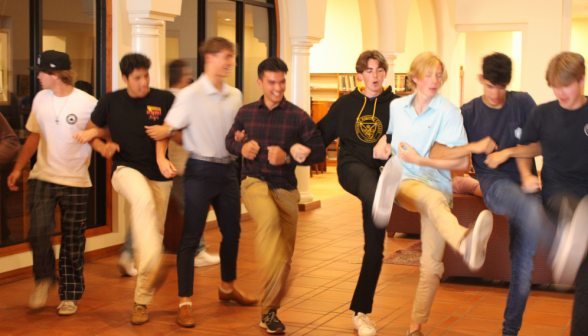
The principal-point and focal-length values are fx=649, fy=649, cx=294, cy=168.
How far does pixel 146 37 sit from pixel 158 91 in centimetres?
176

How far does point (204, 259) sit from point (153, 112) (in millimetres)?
1975

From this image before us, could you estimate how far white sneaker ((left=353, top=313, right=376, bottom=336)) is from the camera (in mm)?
3895

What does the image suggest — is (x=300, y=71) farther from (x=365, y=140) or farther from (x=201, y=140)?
(x=365, y=140)

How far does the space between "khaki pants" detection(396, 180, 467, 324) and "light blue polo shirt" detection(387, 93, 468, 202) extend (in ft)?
0.35

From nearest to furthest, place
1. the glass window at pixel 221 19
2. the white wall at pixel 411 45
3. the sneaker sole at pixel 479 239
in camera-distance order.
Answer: the sneaker sole at pixel 479 239 < the glass window at pixel 221 19 < the white wall at pixel 411 45

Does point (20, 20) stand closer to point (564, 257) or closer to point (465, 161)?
point (465, 161)

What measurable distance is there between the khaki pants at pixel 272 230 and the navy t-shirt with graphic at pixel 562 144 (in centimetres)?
145

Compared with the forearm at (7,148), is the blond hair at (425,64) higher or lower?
higher

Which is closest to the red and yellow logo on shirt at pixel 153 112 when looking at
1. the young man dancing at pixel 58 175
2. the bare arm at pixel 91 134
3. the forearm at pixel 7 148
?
the bare arm at pixel 91 134

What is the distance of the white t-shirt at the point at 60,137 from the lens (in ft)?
14.1

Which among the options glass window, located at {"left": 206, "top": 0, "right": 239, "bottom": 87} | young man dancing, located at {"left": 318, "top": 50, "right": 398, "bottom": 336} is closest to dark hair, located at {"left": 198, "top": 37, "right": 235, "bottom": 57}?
→ young man dancing, located at {"left": 318, "top": 50, "right": 398, "bottom": 336}

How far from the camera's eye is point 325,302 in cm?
466

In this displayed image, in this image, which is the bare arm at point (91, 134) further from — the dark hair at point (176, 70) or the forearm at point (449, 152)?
the forearm at point (449, 152)

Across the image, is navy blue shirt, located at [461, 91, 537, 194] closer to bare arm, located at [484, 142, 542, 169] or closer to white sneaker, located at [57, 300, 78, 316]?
bare arm, located at [484, 142, 542, 169]
